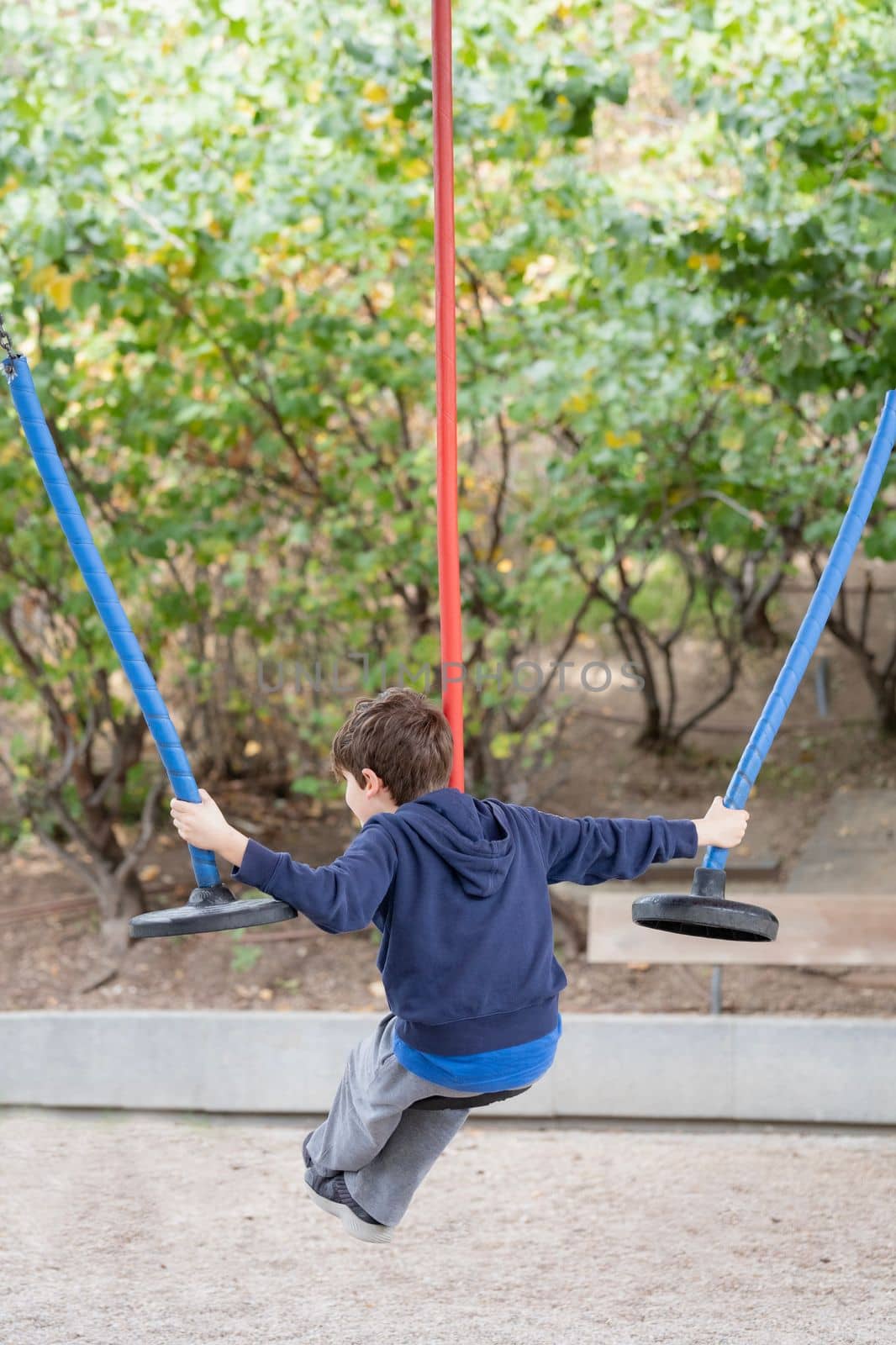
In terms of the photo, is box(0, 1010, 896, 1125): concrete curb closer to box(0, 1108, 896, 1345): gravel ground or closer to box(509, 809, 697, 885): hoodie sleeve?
box(0, 1108, 896, 1345): gravel ground

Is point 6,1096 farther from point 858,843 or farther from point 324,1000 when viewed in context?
point 858,843

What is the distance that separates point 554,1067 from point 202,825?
339cm

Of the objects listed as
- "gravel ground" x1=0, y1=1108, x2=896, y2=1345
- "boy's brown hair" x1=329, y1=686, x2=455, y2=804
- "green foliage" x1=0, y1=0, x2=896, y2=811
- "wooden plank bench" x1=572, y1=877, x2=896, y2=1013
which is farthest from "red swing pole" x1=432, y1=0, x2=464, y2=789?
"wooden plank bench" x1=572, y1=877, x2=896, y2=1013

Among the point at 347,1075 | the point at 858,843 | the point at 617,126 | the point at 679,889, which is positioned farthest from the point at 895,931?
the point at 617,126

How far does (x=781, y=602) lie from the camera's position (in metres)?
10.4

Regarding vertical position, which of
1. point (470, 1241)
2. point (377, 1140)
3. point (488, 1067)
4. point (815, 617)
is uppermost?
point (815, 617)

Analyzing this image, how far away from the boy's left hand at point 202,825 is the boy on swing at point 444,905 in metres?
0.06

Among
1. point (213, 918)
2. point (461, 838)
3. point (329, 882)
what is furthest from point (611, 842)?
point (213, 918)

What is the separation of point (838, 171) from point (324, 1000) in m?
3.87

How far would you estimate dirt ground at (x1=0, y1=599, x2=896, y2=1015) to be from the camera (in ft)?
19.8

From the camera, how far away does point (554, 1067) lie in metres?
5.10

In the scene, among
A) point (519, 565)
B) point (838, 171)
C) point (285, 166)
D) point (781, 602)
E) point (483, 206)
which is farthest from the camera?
point (781, 602)

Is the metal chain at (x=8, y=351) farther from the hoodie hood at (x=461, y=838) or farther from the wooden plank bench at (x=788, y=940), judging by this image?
the wooden plank bench at (x=788, y=940)

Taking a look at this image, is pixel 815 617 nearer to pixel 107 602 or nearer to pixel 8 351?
pixel 107 602
